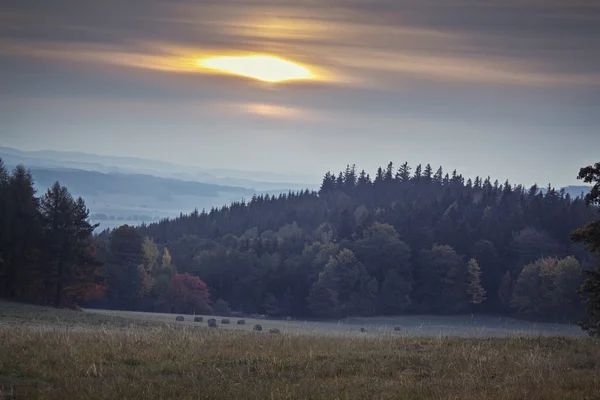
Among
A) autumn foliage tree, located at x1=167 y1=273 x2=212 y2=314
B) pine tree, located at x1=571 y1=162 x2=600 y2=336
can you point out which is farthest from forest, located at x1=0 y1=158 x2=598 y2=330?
pine tree, located at x1=571 y1=162 x2=600 y2=336

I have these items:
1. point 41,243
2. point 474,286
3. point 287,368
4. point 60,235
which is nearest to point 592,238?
point 287,368

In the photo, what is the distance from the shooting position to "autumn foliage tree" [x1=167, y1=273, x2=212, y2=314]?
422 feet

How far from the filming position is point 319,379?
1478cm

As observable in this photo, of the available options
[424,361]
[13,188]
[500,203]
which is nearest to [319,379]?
[424,361]

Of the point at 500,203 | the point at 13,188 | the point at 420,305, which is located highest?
the point at 500,203

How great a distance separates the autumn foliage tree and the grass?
109 meters

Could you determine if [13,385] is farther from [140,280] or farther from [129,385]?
[140,280]

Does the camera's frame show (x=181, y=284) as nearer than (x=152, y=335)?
No

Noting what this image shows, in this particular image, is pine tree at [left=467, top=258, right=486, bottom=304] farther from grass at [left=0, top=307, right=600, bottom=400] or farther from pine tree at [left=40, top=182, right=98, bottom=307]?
grass at [left=0, top=307, right=600, bottom=400]

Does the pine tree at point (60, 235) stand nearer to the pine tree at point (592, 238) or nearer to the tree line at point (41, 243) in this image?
the tree line at point (41, 243)

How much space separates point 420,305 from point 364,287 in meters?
11.2

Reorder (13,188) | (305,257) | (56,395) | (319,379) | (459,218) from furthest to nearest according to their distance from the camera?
(459,218) < (305,257) < (13,188) < (319,379) < (56,395)

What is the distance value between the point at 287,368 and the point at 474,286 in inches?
4911

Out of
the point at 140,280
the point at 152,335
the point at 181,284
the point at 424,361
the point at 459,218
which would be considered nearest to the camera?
the point at 424,361
